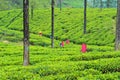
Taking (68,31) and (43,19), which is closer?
(68,31)

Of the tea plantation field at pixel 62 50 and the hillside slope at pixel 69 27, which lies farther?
the hillside slope at pixel 69 27

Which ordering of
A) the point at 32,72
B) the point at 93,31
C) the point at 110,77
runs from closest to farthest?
1. the point at 110,77
2. the point at 32,72
3. the point at 93,31

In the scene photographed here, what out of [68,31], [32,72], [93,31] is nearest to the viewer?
[32,72]

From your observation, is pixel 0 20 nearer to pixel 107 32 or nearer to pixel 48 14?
pixel 48 14

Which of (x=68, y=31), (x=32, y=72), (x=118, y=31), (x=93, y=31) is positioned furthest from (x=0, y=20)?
(x=32, y=72)

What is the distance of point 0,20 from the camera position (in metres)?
113

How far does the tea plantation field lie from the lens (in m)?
20.1

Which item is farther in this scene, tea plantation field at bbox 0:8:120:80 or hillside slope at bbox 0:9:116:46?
hillside slope at bbox 0:9:116:46

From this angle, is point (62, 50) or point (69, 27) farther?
point (69, 27)

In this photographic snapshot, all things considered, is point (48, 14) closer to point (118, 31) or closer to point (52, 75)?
point (118, 31)

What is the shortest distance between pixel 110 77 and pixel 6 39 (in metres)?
49.6

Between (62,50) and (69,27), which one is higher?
(69,27)

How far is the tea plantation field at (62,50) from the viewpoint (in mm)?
20109

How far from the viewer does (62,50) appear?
142 feet
